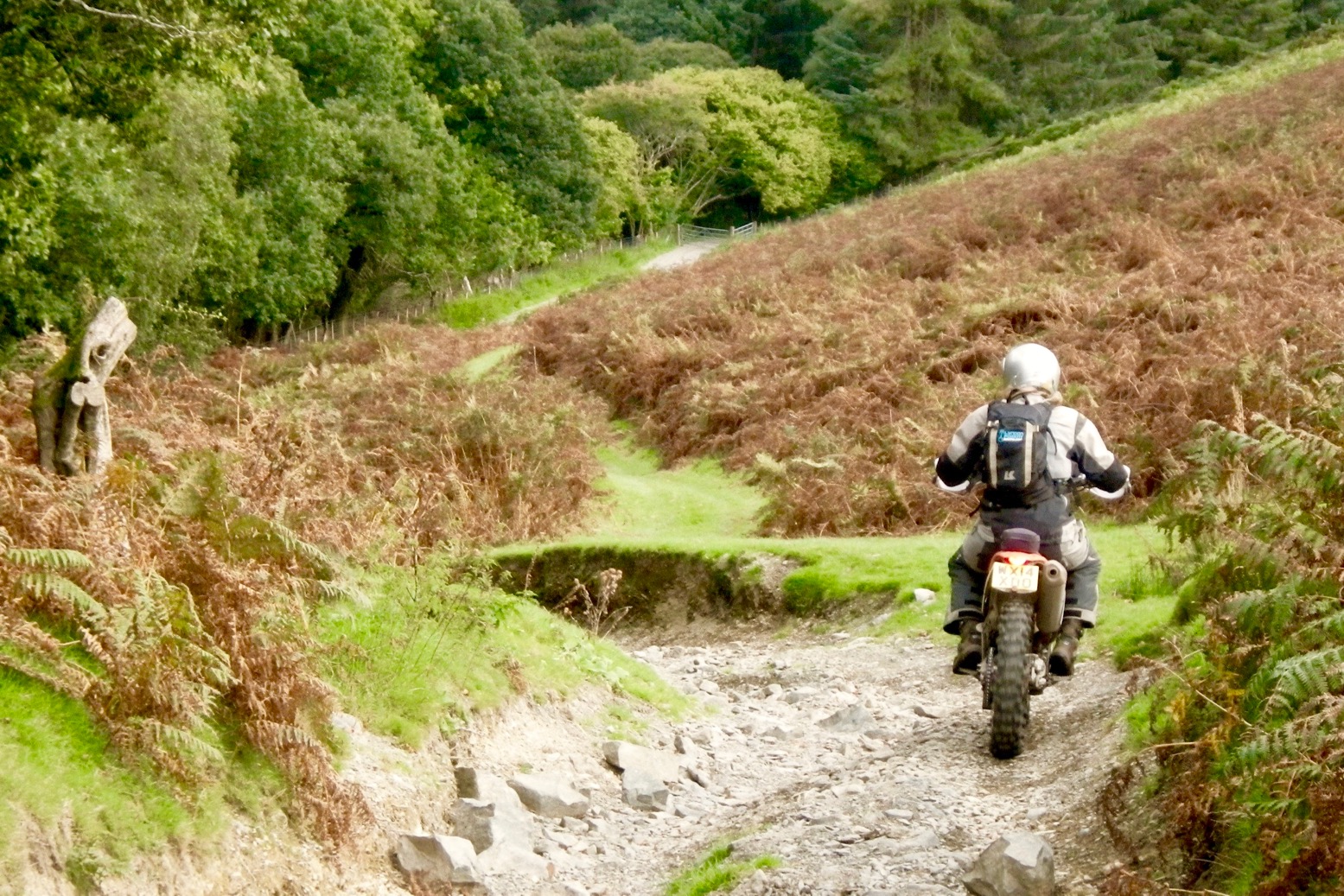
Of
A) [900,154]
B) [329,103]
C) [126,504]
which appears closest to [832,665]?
[126,504]

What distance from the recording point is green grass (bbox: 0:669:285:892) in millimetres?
5012

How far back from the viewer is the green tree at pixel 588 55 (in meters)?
70.8

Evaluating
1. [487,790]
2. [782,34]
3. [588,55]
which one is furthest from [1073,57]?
[487,790]

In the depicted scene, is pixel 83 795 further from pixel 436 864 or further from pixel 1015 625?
pixel 1015 625

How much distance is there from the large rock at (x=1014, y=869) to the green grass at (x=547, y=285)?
34405mm

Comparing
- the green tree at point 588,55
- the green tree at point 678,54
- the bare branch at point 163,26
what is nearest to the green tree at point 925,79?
the green tree at point 678,54

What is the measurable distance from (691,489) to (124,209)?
13.0m

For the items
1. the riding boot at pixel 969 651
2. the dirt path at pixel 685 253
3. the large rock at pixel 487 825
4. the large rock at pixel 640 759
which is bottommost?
the dirt path at pixel 685 253

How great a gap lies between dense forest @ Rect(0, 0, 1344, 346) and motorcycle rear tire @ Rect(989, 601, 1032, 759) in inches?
252

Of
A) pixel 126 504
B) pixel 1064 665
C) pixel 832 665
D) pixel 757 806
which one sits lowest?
pixel 832 665

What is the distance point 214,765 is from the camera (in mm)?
5828

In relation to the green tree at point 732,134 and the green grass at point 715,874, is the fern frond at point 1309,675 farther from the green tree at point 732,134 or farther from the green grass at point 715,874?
the green tree at point 732,134

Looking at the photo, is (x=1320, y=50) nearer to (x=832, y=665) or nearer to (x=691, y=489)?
(x=691, y=489)

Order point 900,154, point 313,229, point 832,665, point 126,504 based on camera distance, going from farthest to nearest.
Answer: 1. point 900,154
2. point 313,229
3. point 832,665
4. point 126,504
